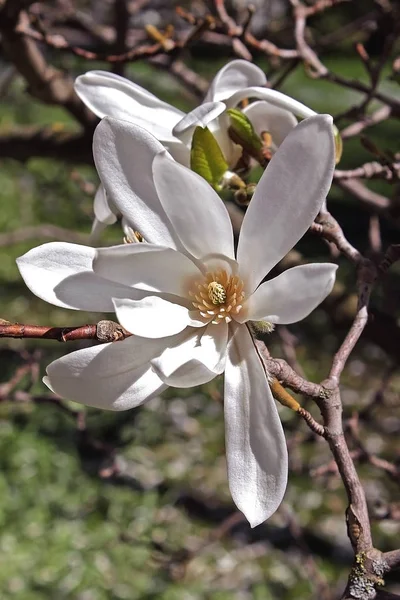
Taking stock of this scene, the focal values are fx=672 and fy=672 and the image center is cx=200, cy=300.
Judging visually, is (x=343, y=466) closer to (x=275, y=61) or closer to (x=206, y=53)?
(x=275, y=61)

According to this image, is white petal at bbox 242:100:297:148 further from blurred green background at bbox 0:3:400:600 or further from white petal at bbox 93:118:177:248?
blurred green background at bbox 0:3:400:600

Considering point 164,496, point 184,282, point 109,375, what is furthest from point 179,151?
point 164,496

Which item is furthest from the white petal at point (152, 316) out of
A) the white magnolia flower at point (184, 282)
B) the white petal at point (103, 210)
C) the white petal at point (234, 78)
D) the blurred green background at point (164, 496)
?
the blurred green background at point (164, 496)

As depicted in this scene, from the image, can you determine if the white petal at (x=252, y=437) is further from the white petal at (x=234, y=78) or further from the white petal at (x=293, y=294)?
the white petal at (x=234, y=78)

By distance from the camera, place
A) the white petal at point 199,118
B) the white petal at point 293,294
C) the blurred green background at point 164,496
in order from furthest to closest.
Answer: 1. the blurred green background at point 164,496
2. the white petal at point 199,118
3. the white petal at point 293,294

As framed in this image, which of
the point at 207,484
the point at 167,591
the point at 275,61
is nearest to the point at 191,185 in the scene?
the point at 275,61

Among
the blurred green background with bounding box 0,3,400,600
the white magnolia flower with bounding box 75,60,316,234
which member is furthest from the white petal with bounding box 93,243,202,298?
the blurred green background with bounding box 0,3,400,600

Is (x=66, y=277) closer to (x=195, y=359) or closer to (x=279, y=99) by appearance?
(x=195, y=359)
